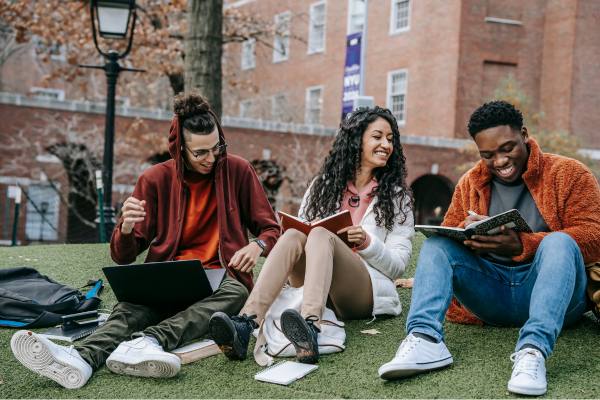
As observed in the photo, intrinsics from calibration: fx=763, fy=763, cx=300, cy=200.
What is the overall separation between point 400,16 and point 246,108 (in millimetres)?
6914

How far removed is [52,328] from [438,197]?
21480 mm

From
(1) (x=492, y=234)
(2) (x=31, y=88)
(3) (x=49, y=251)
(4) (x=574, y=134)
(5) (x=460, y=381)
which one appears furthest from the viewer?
(2) (x=31, y=88)

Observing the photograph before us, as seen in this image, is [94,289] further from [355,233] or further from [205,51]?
[205,51]

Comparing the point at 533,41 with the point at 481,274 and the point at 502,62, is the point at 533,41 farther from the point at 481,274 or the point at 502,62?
the point at 481,274

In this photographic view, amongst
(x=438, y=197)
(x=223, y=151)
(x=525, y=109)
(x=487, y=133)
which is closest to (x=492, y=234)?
(x=487, y=133)

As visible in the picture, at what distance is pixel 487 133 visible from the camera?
3.96 m

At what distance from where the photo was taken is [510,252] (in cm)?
380

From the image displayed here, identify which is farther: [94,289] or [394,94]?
[394,94]

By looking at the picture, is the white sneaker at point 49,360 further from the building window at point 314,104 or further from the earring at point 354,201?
the building window at point 314,104

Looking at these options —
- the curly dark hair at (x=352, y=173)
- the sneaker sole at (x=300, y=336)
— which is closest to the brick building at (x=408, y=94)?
the curly dark hair at (x=352, y=173)

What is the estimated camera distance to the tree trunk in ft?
29.7

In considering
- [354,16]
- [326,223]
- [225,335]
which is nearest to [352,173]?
[326,223]

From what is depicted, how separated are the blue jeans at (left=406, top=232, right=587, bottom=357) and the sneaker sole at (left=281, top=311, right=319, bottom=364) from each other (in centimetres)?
50

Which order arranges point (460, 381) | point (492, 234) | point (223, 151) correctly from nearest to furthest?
1. point (460, 381)
2. point (492, 234)
3. point (223, 151)
